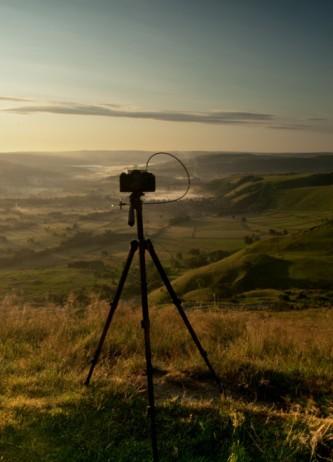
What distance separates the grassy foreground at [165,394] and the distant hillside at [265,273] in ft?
238

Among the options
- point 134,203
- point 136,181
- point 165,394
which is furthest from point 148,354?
point 136,181

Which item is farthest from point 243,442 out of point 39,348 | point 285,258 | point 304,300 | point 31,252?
point 31,252

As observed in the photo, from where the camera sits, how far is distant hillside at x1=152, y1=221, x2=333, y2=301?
9088 centimetres

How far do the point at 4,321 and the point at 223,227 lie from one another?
186242 millimetres

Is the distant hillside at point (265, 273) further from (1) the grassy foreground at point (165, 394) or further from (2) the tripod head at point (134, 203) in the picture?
(2) the tripod head at point (134, 203)

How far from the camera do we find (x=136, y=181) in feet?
22.6

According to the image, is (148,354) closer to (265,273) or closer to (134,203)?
(134,203)

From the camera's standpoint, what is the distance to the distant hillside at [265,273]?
90875mm

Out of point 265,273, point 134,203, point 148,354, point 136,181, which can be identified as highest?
point 136,181

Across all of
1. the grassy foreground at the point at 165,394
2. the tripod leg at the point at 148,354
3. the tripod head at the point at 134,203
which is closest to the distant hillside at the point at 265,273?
the grassy foreground at the point at 165,394

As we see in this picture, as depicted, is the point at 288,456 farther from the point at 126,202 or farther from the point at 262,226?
the point at 262,226

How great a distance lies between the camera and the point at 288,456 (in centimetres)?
531

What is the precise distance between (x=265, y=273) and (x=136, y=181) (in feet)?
319

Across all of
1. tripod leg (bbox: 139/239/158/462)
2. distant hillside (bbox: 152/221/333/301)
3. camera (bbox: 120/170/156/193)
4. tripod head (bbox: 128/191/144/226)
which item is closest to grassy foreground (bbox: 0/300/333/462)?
tripod leg (bbox: 139/239/158/462)
